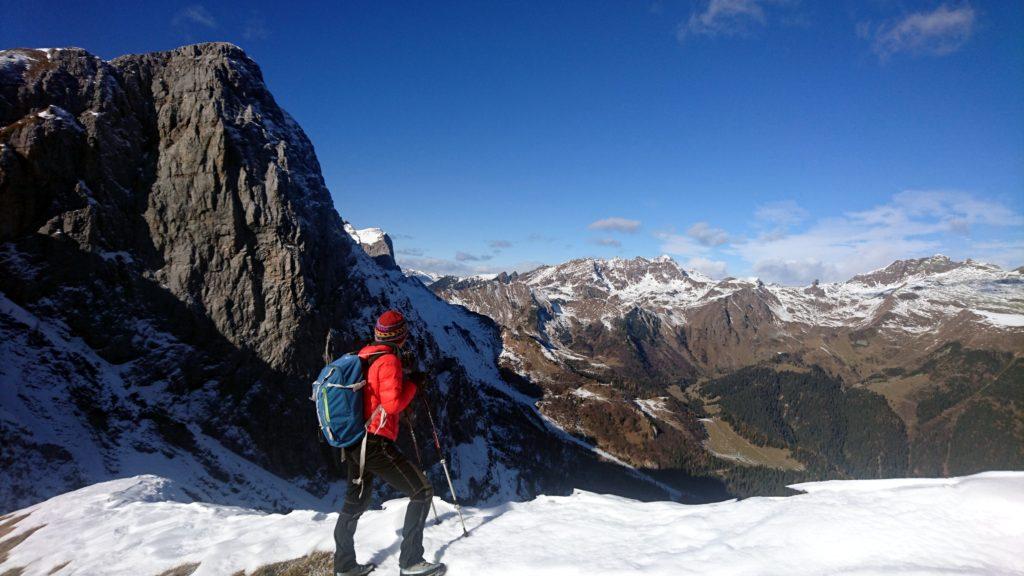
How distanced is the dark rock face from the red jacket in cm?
4509

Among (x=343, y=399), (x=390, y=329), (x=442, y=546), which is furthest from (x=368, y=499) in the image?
(x=390, y=329)

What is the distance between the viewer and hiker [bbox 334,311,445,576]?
6.98m

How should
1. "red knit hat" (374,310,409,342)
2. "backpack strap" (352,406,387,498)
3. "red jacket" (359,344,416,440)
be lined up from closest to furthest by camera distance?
"red jacket" (359,344,416,440) → "backpack strap" (352,406,387,498) → "red knit hat" (374,310,409,342)

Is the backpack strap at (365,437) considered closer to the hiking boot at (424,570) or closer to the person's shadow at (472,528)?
the hiking boot at (424,570)

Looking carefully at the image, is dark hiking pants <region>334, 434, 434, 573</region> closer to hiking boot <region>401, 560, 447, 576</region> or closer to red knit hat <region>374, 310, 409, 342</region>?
hiking boot <region>401, 560, 447, 576</region>

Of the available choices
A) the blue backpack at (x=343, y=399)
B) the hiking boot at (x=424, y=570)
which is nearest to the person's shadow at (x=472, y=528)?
the hiking boot at (x=424, y=570)

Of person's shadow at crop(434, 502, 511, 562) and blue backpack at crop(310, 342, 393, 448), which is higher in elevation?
blue backpack at crop(310, 342, 393, 448)

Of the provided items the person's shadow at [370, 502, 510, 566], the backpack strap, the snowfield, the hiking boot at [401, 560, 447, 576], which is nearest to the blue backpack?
the backpack strap

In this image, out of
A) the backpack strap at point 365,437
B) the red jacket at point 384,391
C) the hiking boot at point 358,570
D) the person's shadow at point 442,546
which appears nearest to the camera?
the red jacket at point 384,391

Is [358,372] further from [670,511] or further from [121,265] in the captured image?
[121,265]

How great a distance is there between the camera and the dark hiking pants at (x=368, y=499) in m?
7.20

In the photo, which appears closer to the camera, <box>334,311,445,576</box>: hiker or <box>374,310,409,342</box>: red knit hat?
<box>334,311,445,576</box>: hiker

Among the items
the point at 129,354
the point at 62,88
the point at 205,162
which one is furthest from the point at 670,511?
the point at 62,88

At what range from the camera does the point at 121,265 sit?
6034cm
